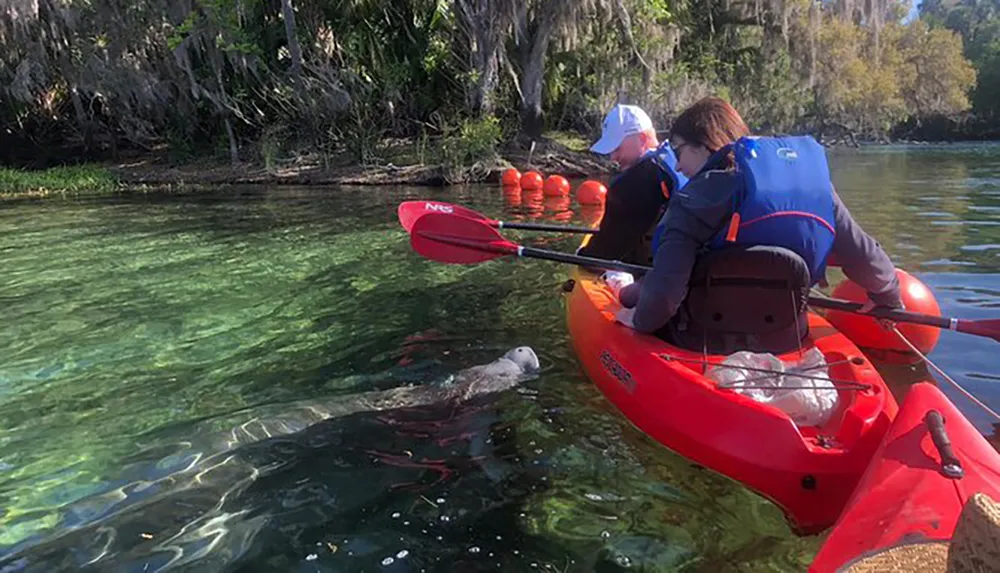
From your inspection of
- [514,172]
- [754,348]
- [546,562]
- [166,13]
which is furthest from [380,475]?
[166,13]

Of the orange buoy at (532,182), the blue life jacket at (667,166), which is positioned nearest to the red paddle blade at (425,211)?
the blue life jacket at (667,166)

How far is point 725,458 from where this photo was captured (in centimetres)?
284

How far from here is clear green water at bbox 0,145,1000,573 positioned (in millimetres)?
A: 2670

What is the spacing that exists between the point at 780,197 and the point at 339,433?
2.50m

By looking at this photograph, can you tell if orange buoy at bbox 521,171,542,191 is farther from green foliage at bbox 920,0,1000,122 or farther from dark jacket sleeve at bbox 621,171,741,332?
green foliage at bbox 920,0,1000,122

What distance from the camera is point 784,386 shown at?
2934 mm

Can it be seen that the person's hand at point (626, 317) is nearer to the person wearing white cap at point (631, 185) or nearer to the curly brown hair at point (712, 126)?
the person wearing white cap at point (631, 185)

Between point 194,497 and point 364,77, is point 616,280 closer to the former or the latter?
point 194,497

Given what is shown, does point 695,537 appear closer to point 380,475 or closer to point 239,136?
point 380,475

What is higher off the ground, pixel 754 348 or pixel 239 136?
pixel 239 136

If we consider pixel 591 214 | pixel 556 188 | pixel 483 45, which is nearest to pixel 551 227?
pixel 591 214

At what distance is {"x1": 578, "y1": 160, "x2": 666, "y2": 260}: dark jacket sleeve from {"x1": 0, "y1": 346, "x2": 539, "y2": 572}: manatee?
1.19m

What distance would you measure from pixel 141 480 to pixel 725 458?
2684 millimetres

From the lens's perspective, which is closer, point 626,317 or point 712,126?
point 712,126
